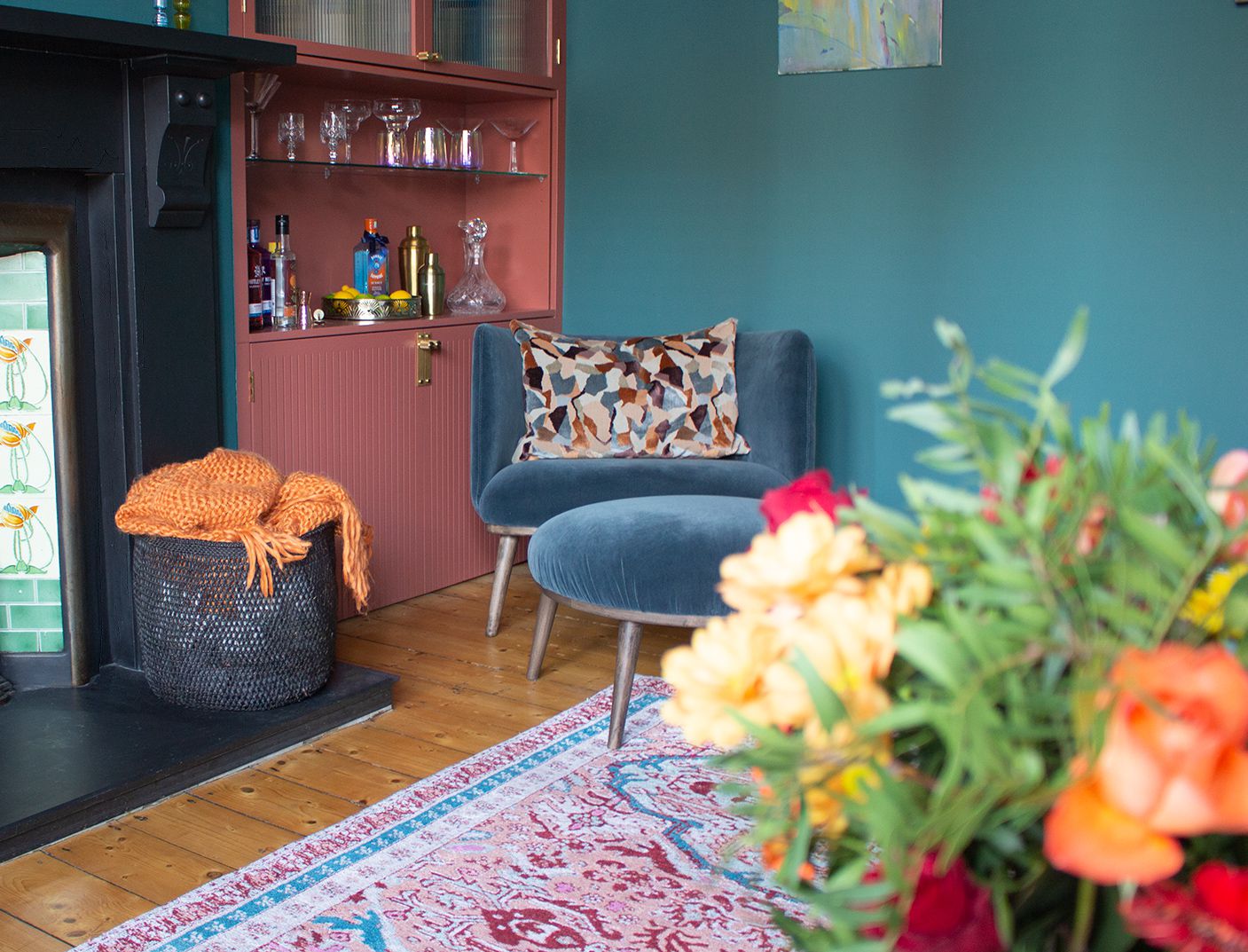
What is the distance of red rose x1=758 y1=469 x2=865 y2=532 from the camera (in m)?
0.75

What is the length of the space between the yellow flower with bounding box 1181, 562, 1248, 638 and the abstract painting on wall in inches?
120

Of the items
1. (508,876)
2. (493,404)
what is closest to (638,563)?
(508,876)

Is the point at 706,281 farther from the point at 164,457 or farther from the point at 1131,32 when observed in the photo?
the point at 164,457

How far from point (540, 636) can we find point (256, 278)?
44.2 inches

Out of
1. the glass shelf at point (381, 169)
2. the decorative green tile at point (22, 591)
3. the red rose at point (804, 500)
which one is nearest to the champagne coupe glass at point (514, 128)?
the glass shelf at point (381, 169)

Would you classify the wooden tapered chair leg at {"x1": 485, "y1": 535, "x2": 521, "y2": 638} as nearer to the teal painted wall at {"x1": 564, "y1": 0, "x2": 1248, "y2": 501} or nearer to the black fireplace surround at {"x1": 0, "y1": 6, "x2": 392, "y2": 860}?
the black fireplace surround at {"x1": 0, "y1": 6, "x2": 392, "y2": 860}

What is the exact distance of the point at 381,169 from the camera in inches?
145

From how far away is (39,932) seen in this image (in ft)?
6.29

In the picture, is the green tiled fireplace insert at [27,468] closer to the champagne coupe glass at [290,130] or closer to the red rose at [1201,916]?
the champagne coupe glass at [290,130]

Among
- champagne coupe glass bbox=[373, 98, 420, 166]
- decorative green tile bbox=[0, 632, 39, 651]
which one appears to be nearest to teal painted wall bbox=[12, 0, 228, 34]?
champagne coupe glass bbox=[373, 98, 420, 166]

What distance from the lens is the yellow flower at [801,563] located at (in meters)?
0.65

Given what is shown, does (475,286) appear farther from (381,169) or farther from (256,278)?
(256,278)

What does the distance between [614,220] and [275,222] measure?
1086 millimetres

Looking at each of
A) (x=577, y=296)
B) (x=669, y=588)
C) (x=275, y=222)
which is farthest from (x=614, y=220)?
(x=669, y=588)
